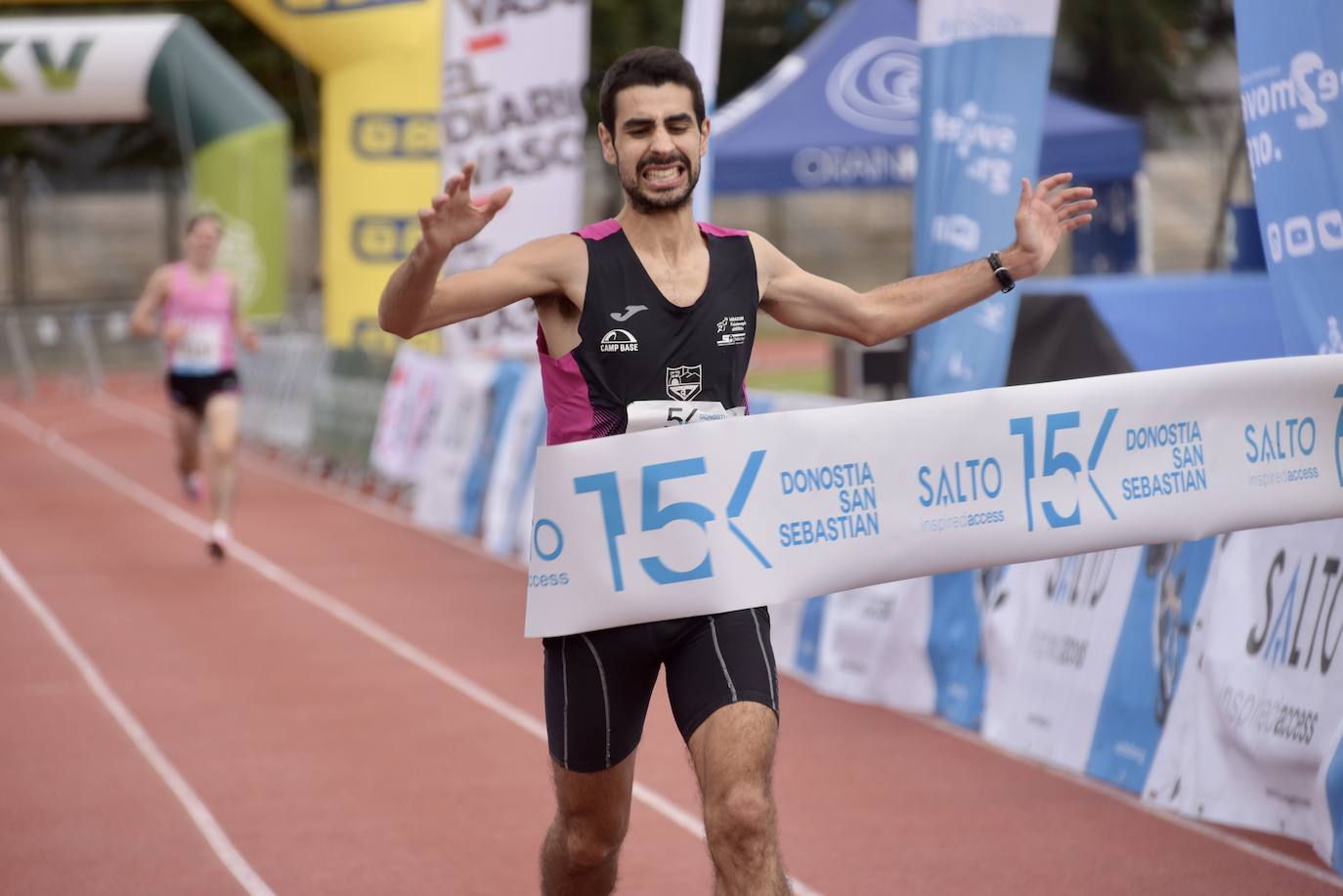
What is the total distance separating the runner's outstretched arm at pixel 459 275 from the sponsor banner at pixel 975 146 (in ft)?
14.1

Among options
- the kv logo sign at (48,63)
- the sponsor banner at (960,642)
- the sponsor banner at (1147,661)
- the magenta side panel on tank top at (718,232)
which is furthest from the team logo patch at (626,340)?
the kv logo sign at (48,63)

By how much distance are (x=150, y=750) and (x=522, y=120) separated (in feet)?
27.1

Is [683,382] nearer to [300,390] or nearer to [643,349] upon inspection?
[643,349]

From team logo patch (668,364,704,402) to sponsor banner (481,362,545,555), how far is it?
358 inches

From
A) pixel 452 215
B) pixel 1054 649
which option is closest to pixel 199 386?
pixel 1054 649

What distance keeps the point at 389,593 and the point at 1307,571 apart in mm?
7226

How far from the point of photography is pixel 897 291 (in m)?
4.88

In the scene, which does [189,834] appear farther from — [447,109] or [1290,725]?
[447,109]

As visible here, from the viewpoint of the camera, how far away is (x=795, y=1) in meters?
39.8

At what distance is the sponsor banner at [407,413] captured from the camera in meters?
16.4

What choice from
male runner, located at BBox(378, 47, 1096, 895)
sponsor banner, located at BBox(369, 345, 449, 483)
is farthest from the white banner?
male runner, located at BBox(378, 47, 1096, 895)

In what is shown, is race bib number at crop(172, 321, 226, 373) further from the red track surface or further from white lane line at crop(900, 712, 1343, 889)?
white lane line at crop(900, 712, 1343, 889)

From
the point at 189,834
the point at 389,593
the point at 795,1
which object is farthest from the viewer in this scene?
the point at 795,1

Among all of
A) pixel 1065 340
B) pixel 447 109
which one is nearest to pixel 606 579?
pixel 1065 340
